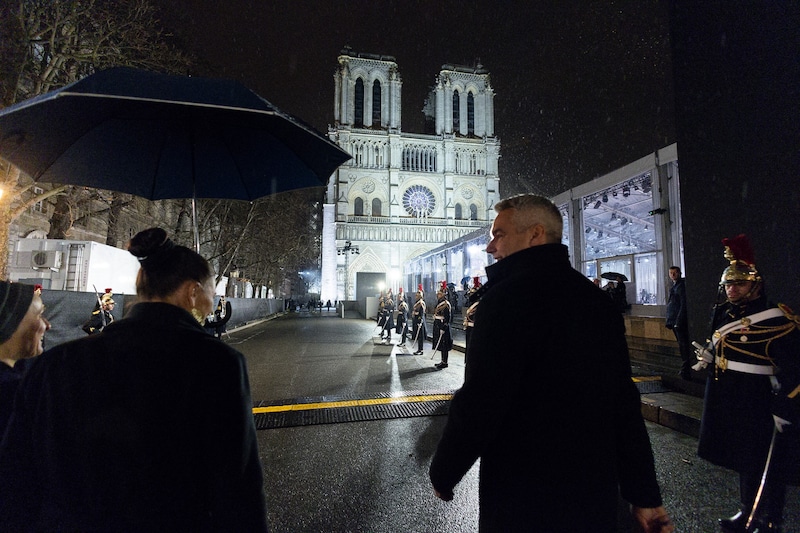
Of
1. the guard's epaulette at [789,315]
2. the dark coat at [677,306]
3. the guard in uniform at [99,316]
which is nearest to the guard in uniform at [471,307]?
the guard's epaulette at [789,315]

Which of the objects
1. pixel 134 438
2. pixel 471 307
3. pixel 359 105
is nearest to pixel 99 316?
pixel 471 307

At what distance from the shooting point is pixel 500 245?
1731 mm

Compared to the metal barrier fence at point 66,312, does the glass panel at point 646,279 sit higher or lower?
higher

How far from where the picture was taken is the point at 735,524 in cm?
259

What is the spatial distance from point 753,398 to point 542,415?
2.46 m

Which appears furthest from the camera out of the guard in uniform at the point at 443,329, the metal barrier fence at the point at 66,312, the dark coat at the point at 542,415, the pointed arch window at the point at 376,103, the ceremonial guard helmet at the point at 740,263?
the pointed arch window at the point at 376,103

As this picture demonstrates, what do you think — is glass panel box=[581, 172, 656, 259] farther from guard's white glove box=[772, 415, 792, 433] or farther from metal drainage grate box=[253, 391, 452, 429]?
guard's white glove box=[772, 415, 792, 433]

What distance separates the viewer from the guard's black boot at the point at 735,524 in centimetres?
257

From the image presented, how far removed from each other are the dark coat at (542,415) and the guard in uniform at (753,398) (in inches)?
74.5

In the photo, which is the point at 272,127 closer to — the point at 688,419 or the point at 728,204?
the point at 688,419

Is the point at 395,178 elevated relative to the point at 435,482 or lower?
elevated

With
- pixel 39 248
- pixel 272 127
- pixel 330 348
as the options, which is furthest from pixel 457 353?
pixel 39 248

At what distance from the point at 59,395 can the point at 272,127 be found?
6.94ft

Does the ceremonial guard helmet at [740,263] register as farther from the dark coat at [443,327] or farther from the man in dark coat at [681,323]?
the dark coat at [443,327]
